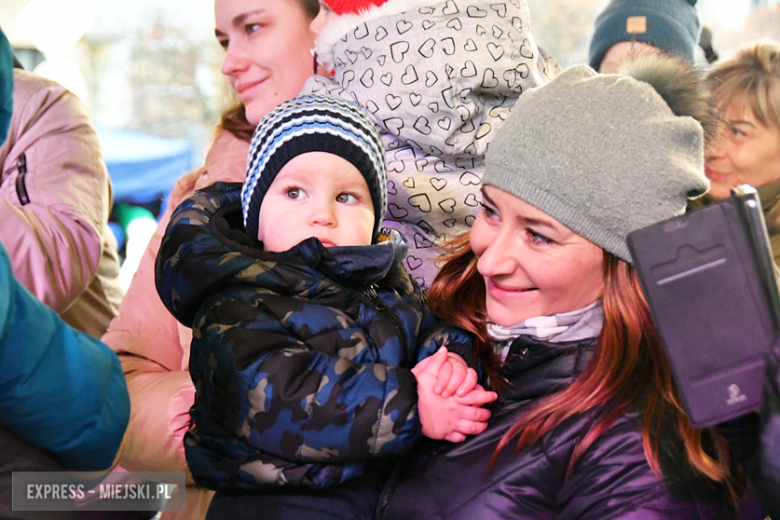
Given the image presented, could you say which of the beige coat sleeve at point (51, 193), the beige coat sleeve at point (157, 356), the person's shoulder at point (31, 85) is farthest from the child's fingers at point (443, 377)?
the person's shoulder at point (31, 85)

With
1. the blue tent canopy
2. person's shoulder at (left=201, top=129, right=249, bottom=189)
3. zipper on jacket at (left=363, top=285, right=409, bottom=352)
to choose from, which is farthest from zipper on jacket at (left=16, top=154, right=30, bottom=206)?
the blue tent canopy

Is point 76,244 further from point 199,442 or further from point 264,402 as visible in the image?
point 264,402

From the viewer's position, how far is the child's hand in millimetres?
1004

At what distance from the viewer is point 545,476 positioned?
0.96m

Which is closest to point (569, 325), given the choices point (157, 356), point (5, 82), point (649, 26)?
point (5, 82)

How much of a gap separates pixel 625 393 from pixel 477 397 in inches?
8.7

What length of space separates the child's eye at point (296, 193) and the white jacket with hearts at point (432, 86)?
35cm

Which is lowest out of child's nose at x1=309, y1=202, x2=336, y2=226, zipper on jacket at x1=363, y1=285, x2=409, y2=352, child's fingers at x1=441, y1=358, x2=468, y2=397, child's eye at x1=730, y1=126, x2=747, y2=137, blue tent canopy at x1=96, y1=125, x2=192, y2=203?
blue tent canopy at x1=96, y1=125, x2=192, y2=203

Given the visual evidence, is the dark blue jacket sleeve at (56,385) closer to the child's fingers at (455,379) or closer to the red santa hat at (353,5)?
the child's fingers at (455,379)

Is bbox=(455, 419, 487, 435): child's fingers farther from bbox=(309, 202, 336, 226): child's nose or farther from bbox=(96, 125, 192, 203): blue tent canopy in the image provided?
bbox=(96, 125, 192, 203): blue tent canopy

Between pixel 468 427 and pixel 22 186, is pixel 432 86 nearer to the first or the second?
pixel 468 427

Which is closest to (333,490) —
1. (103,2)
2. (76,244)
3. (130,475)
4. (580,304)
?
(580,304)

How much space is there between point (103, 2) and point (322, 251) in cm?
244

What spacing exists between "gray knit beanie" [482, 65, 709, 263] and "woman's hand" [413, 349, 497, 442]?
0.97 ft
